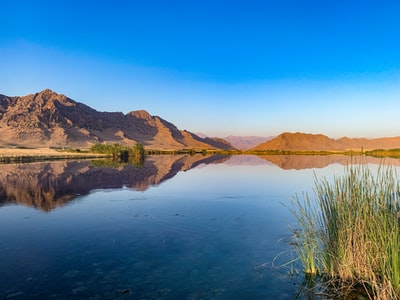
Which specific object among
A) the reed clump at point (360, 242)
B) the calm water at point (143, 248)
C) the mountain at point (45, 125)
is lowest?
the calm water at point (143, 248)

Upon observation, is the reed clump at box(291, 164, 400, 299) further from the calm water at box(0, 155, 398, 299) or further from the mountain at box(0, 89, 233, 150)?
the mountain at box(0, 89, 233, 150)

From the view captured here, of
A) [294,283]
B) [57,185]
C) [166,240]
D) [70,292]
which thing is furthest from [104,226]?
[57,185]

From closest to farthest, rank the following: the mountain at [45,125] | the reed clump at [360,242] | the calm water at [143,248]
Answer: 1. the reed clump at [360,242]
2. the calm water at [143,248]
3. the mountain at [45,125]

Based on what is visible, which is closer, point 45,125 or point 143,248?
point 143,248

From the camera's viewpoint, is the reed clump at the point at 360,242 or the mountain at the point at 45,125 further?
the mountain at the point at 45,125

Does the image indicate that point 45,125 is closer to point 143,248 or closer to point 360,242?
point 143,248

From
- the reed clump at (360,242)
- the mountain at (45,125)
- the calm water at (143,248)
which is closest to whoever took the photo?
the reed clump at (360,242)

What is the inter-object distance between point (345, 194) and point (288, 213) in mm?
8105

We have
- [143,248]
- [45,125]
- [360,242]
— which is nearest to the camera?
[360,242]

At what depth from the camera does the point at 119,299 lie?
6430 mm

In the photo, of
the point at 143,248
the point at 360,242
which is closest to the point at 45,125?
the point at 143,248

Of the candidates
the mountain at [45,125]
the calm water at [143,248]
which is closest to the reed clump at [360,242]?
the calm water at [143,248]

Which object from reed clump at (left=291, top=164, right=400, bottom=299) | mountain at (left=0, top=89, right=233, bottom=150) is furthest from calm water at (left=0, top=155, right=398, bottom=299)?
mountain at (left=0, top=89, right=233, bottom=150)

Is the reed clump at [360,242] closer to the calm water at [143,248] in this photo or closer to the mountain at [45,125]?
the calm water at [143,248]
